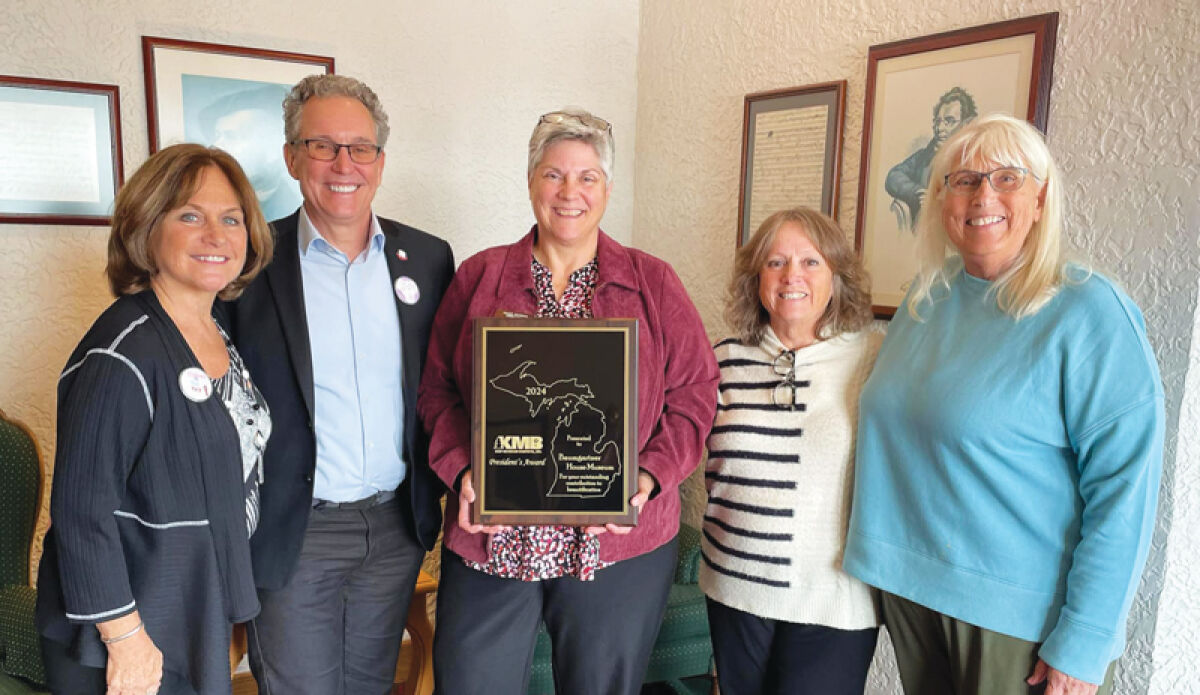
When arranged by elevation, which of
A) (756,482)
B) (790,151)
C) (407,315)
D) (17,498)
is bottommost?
(17,498)

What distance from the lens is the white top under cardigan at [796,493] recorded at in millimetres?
1561

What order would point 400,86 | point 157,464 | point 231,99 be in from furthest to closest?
1. point 400,86
2. point 231,99
3. point 157,464

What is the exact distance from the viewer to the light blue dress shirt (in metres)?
1.55

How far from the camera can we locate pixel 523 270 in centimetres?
155

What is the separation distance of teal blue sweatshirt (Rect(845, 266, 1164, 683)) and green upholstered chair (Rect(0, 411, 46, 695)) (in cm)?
189

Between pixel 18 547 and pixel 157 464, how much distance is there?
1084mm

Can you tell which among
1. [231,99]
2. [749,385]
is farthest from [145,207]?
[749,385]

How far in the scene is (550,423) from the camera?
1.42 m

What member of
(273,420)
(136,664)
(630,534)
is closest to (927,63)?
(630,534)

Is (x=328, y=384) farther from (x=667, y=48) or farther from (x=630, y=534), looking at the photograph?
→ (x=667, y=48)

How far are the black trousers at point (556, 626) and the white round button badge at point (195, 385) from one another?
1.85 feet

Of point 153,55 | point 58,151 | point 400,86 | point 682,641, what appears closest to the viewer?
point 58,151

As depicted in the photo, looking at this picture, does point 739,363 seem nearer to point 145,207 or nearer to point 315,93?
point 315,93

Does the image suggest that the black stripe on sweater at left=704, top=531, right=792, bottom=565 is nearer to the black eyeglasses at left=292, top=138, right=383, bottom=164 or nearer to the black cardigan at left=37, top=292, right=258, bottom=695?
the black cardigan at left=37, top=292, right=258, bottom=695
